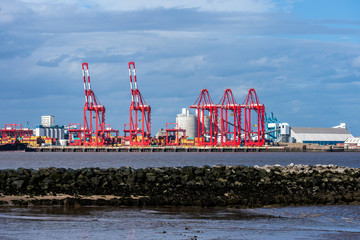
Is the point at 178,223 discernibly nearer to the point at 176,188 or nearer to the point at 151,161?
the point at 176,188

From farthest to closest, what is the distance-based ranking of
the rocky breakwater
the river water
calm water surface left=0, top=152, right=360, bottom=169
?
calm water surface left=0, top=152, right=360, bottom=169 < the rocky breakwater < the river water

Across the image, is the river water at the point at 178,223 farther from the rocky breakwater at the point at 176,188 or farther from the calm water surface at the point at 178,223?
the rocky breakwater at the point at 176,188

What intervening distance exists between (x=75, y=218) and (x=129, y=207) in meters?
3.17

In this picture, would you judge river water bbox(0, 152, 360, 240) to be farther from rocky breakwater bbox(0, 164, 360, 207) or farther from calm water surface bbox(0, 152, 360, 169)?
calm water surface bbox(0, 152, 360, 169)

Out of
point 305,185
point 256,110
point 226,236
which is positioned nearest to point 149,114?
point 256,110

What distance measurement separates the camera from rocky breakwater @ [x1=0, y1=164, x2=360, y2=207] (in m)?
20.9

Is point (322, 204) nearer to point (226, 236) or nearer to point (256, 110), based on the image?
point (226, 236)

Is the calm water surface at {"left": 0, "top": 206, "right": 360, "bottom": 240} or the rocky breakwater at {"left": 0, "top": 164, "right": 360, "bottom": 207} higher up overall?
the rocky breakwater at {"left": 0, "top": 164, "right": 360, "bottom": 207}

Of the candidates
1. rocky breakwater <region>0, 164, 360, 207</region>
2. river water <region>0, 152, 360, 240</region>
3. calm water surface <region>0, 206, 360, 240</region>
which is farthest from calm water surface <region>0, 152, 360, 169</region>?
calm water surface <region>0, 206, 360, 240</region>

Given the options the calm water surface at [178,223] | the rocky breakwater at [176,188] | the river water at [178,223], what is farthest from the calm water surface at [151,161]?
the calm water surface at [178,223]

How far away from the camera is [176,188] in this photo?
80.8 feet

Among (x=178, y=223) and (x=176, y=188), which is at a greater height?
(x=176, y=188)

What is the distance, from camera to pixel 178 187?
81.5 feet

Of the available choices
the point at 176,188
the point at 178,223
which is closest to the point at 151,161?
the point at 176,188
